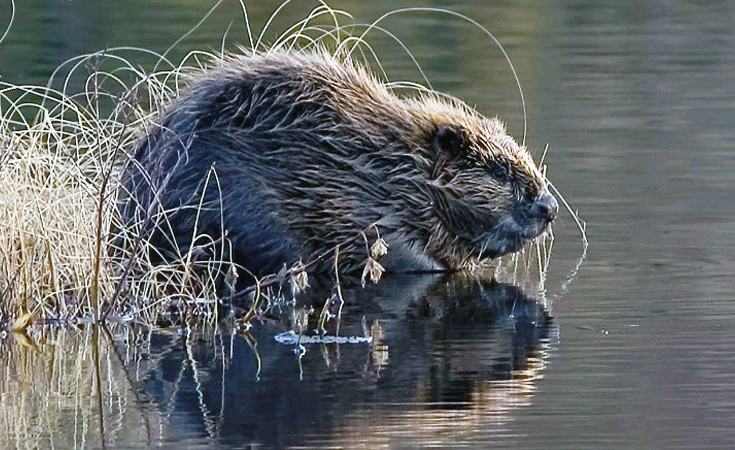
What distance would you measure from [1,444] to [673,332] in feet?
6.94

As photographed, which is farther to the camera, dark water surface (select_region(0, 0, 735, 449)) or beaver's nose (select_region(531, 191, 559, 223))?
beaver's nose (select_region(531, 191, 559, 223))

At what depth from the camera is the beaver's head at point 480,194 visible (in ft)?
24.2

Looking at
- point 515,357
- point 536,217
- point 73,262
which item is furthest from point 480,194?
point 515,357

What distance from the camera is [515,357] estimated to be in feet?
18.0

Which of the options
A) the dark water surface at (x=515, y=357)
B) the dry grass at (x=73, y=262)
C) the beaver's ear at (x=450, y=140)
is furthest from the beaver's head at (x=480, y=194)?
the dry grass at (x=73, y=262)

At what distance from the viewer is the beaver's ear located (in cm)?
740

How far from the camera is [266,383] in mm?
5176

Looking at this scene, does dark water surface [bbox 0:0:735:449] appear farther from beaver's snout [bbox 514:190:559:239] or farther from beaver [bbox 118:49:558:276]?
beaver [bbox 118:49:558:276]

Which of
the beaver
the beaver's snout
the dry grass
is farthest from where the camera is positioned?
the beaver's snout

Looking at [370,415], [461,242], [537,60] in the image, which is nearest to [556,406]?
[370,415]

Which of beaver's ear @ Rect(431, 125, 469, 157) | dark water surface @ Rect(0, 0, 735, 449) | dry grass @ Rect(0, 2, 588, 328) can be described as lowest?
dark water surface @ Rect(0, 0, 735, 449)

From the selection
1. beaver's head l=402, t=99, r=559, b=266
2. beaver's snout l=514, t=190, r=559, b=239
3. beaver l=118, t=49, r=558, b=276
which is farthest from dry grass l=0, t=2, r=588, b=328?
beaver's snout l=514, t=190, r=559, b=239

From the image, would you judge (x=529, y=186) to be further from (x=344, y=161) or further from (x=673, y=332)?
(x=673, y=332)

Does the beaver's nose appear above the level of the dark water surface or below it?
above
